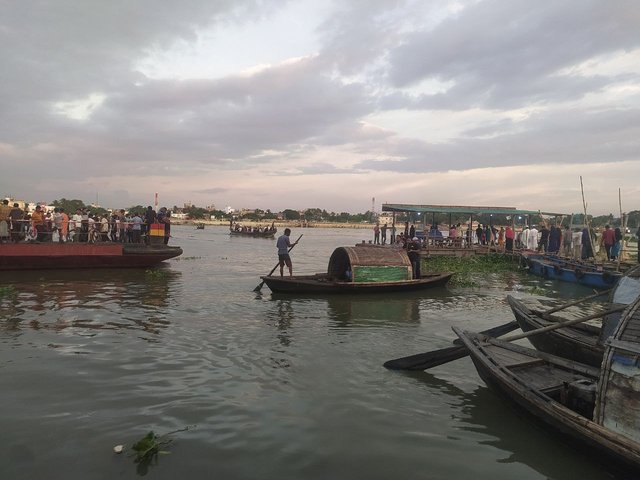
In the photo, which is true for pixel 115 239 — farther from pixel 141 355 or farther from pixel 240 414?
pixel 240 414

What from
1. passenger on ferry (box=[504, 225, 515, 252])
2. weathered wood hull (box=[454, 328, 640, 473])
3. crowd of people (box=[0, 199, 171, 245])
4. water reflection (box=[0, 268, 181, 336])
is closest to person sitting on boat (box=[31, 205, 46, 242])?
crowd of people (box=[0, 199, 171, 245])

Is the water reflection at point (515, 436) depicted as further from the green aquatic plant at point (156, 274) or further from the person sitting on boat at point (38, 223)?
the person sitting on boat at point (38, 223)

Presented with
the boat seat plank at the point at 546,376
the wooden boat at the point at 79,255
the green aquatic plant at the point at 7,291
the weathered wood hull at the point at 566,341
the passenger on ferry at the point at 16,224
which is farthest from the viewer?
the passenger on ferry at the point at 16,224

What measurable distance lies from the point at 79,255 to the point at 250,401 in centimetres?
1629

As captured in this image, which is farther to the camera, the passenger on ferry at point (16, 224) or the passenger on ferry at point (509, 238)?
the passenger on ferry at point (509, 238)

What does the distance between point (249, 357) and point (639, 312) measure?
6.19 metres

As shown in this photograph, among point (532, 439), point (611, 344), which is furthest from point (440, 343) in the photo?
point (611, 344)

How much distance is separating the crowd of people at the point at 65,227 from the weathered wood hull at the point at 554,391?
18.0 m

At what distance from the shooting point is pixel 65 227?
19.9m

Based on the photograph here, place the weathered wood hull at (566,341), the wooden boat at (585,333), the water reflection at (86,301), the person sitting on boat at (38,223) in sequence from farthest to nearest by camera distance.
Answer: the person sitting on boat at (38,223)
the water reflection at (86,301)
the weathered wood hull at (566,341)
the wooden boat at (585,333)

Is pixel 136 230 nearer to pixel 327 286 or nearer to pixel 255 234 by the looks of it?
pixel 327 286

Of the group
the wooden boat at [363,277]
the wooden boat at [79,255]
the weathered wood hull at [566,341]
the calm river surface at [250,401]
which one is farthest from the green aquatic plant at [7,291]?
the weathered wood hull at [566,341]

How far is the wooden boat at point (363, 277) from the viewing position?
48.1ft

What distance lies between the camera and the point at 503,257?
2739cm
